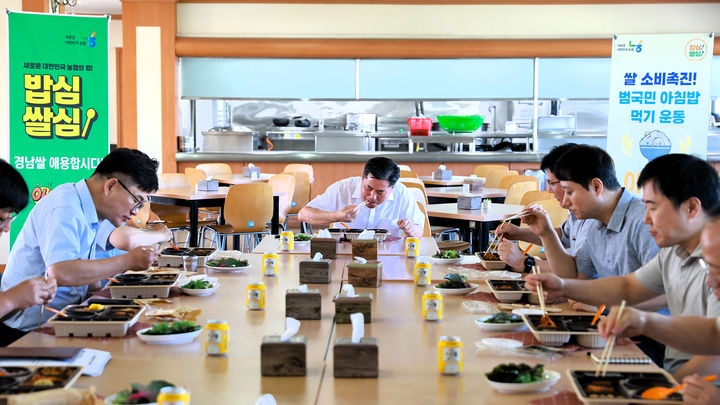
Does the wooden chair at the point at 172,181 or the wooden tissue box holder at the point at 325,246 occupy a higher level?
the wooden chair at the point at 172,181

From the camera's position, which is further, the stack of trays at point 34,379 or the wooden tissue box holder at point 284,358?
the wooden tissue box holder at point 284,358

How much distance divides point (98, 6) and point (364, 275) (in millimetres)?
10383

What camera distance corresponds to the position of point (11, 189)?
2.47 m

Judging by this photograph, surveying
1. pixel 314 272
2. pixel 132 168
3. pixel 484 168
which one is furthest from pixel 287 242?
pixel 484 168

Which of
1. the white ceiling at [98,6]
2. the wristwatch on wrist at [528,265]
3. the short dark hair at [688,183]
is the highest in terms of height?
the white ceiling at [98,6]

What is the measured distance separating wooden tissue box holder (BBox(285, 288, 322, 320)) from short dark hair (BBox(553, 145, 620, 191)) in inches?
48.6

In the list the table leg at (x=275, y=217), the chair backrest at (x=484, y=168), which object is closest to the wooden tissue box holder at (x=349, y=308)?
the table leg at (x=275, y=217)

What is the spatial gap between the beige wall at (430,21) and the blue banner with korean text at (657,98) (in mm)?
3009

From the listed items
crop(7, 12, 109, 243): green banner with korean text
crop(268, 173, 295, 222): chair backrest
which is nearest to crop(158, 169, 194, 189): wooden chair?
crop(268, 173, 295, 222): chair backrest

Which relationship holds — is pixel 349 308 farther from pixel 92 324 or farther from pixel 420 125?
pixel 420 125

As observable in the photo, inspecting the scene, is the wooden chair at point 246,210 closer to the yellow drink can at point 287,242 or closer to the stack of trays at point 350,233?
the stack of trays at point 350,233

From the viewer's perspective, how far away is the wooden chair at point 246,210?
6.45 meters

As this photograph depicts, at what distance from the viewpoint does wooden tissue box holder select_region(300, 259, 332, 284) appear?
3.13m

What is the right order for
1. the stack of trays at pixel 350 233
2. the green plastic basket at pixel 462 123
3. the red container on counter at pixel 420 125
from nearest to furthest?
the stack of trays at pixel 350 233, the green plastic basket at pixel 462 123, the red container on counter at pixel 420 125
